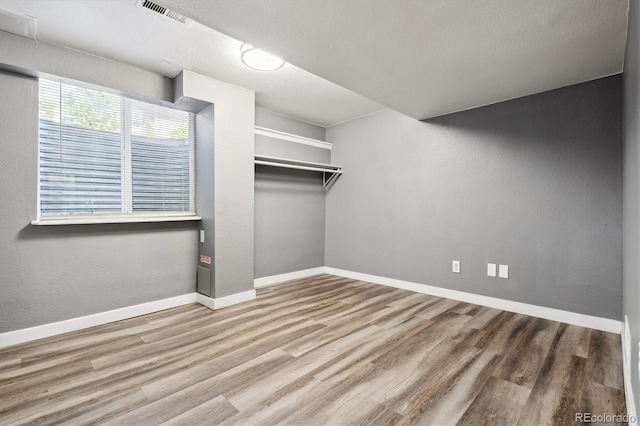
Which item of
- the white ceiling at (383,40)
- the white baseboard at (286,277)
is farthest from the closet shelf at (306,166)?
the white baseboard at (286,277)

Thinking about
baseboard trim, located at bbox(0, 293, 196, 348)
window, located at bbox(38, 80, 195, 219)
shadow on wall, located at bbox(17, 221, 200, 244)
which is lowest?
baseboard trim, located at bbox(0, 293, 196, 348)

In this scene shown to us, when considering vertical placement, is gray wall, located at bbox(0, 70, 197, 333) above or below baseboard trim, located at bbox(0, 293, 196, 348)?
above

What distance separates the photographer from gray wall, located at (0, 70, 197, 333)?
2.29 m

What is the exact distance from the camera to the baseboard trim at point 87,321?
2.30 m

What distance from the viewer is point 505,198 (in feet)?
10.0

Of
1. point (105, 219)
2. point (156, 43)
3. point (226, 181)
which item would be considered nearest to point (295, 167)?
point (226, 181)

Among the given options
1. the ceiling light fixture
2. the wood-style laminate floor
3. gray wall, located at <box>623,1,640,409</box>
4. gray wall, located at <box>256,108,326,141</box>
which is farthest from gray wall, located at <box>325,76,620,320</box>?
the ceiling light fixture

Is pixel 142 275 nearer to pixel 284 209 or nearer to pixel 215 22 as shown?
pixel 284 209

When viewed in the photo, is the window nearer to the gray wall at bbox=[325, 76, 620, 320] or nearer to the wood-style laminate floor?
the wood-style laminate floor

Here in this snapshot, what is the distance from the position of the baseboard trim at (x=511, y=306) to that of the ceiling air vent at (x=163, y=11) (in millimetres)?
3491

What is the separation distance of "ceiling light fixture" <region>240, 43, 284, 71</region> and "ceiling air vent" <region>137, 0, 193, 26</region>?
1.59 feet

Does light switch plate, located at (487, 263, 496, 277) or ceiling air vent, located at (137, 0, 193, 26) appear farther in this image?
light switch plate, located at (487, 263, 496, 277)

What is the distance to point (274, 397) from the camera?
5.42 feet

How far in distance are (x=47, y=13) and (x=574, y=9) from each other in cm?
327
